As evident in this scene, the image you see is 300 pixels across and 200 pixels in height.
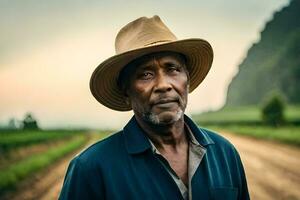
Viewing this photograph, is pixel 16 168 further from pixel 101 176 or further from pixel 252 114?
pixel 252 114

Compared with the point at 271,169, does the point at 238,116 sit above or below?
above

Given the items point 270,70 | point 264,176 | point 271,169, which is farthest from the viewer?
point 270,70

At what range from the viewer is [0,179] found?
32.3 ft

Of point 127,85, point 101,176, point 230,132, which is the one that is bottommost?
point 230,132

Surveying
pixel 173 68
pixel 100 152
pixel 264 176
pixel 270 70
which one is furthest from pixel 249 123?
pixel 100 152

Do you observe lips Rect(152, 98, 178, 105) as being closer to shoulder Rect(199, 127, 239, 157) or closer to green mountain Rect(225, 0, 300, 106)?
shoulder Rect(199, 127, 239, 157)

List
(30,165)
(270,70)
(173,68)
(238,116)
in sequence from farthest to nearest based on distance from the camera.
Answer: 1. (270,70)
2. (238,116)
3. (30,165)
4. (173,68)

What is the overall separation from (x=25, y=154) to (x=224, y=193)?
31.1 ft

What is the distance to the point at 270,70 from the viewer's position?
106 feet

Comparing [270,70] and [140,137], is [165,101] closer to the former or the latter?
[140,137]

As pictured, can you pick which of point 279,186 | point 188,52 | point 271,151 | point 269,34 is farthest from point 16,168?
point 269,34

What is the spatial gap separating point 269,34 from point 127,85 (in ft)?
138

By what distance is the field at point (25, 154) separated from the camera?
10109 mm

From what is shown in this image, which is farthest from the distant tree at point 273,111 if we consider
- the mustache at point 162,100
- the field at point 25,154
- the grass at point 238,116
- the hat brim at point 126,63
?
the mustache at point 162,100
